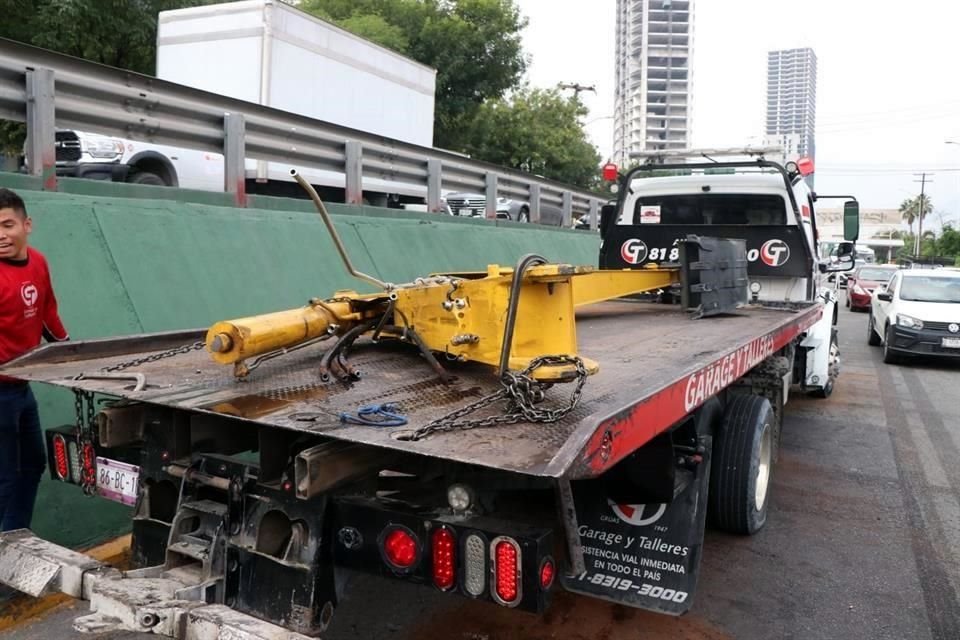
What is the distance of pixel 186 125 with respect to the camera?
21.7 feet

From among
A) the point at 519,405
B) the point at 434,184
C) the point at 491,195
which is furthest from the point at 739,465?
the point at 491,195

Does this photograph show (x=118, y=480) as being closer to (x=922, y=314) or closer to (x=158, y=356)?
(x=158, y=356)

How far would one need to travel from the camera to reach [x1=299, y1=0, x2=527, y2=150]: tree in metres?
26.2

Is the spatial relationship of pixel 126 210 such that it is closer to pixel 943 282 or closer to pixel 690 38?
pixel 943 282

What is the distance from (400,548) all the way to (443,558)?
6.2 inches

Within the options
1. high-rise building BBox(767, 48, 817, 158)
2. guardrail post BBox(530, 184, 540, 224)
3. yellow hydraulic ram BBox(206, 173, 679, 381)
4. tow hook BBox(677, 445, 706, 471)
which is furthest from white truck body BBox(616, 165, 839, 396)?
high-rise building BBox(767, 48, 817, 158)

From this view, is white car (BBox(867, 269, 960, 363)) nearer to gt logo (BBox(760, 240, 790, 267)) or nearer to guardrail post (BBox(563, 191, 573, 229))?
guardrail post (BBox(563, 191, 573, 229))

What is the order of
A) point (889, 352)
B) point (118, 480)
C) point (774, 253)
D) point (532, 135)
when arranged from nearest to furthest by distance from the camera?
point (118, 480) → point (774, 253) → point (889, 352) → point (532, 135)

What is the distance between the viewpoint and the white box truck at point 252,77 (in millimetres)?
9609

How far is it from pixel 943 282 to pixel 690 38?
118848mm

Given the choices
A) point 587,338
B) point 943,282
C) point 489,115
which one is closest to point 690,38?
point 489,115

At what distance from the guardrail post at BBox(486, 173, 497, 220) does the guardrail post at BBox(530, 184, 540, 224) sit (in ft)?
5.21

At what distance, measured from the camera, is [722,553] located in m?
4.84

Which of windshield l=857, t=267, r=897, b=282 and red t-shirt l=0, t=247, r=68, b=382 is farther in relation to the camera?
windshield l=857, t=267, r=897, b=282
